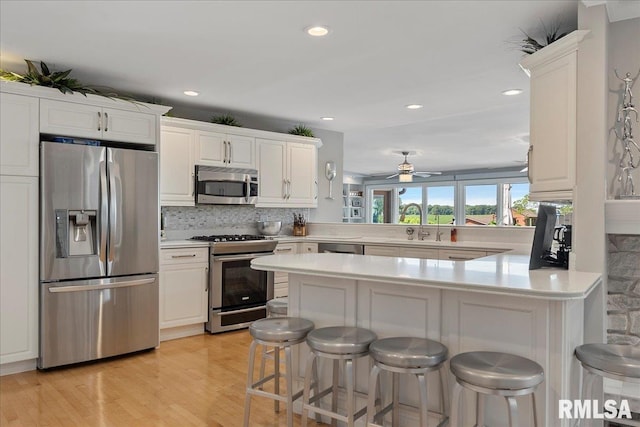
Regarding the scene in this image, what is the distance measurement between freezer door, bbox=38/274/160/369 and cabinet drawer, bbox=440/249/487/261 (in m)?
2.79

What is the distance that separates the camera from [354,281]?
99.9 inches

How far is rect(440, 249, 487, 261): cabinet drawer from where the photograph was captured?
14.3 feet

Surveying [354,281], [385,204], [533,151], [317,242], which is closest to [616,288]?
[533,151]

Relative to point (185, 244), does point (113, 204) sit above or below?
above

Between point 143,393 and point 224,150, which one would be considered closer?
point 143,393

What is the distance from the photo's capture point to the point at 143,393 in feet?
10.2

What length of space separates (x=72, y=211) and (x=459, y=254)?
3.51 meters

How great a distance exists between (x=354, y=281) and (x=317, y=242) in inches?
115

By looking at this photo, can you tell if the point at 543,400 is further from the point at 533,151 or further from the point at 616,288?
the point at 533,151

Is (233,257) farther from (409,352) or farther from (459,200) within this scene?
(459,200)

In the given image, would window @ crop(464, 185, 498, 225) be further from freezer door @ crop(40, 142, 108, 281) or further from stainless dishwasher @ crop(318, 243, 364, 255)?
freezer door @ crop(40, 142, 108, 281)

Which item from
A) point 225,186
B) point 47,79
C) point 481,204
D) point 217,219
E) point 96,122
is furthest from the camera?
point 481,204

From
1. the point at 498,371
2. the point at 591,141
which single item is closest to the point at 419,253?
the point at 591,141

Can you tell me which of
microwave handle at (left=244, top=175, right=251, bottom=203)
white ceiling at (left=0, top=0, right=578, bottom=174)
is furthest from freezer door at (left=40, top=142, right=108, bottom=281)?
microwave handle at (left=244, top=175, right=251, bottom=203)
